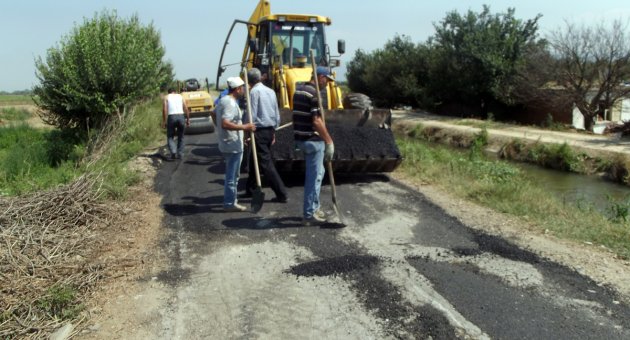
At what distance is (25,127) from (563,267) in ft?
81.1

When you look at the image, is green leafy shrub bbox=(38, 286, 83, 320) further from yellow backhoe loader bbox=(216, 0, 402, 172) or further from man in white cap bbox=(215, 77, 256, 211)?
yellow backhoe loader bbox=(216, 0, 402, 172)

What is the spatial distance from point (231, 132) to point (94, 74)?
329 inches

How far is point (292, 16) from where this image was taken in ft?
36.8

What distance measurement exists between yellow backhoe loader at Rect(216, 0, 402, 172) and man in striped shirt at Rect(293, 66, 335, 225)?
1.13 m

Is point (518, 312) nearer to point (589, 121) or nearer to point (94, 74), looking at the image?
point (94, 74)

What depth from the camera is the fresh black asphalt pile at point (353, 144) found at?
343 inches

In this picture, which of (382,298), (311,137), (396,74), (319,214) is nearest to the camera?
→ (382,298)

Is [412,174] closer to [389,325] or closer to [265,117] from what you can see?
[265,117]

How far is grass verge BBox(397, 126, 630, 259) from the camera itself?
6.42m

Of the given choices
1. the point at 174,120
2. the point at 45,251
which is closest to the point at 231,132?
the point at 45,251

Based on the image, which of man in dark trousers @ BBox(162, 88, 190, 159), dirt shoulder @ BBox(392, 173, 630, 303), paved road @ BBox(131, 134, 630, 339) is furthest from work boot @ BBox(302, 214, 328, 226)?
man in dark trousers @ BBox(162, 88, 190, 159)

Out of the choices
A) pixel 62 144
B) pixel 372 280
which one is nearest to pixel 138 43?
pixel 62 144

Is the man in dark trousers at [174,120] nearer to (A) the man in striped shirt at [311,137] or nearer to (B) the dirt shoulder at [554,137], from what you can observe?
(A) the man in striped shirt at [311,137]

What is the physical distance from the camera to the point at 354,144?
8969 millimetres
